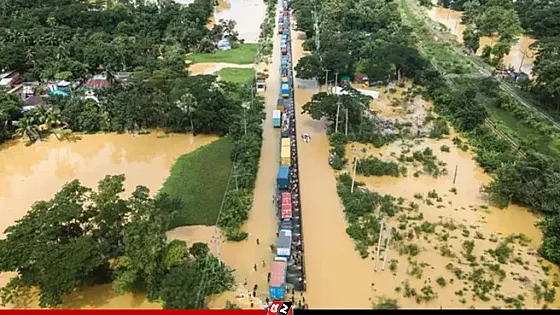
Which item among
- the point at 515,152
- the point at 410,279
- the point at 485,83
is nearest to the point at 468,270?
the point at 410,279

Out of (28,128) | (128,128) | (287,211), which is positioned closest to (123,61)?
(128,128)

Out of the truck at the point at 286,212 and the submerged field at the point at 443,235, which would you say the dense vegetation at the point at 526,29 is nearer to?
the submerged field at the point at 443,235

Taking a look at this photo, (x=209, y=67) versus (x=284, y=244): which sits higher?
(x=209, y=67)

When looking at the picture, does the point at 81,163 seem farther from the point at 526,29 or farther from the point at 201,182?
the point at 526,29

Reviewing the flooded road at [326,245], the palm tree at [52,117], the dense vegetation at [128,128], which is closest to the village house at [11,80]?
the dense vegetation at [128,128]

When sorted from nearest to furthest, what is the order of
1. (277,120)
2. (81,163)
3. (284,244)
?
(284,244), (81,163), (277,120)

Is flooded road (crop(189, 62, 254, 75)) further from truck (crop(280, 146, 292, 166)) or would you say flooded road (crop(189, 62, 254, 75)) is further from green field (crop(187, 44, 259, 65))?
truck (crop(280, 146, 292, 166))

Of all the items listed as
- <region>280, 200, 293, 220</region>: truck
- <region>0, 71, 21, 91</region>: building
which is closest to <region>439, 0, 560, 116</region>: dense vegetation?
<region>280, 200, 293, 220</region>: truck
